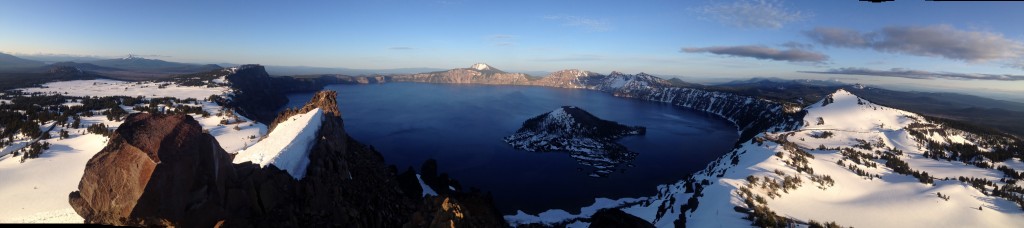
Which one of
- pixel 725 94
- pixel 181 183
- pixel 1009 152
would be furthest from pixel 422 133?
pixel 725 94

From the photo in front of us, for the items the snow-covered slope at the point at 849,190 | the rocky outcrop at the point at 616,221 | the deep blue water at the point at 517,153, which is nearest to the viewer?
the rocky outcrop at the point at 616,221

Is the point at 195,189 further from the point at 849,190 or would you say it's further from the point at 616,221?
the point at 849,190

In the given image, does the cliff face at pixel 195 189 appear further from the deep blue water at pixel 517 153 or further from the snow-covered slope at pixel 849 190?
the deep blue water at pixel 517 153

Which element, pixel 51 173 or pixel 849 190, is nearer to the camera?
pixel 51 173

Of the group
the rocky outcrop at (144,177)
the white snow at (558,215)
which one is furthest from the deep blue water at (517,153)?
the rocky outcrop at (144,177)

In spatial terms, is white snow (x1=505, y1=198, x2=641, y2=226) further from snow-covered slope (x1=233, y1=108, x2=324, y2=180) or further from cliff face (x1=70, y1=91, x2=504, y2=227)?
cliff face (x1=70, y1=91, x2=504, y2=227)

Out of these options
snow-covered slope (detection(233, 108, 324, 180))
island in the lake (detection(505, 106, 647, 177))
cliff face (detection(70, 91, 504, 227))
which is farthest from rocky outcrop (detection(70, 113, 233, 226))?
island in the lake (detection(505, 106, 647, 177))

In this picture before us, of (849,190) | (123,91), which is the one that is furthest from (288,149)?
(123,91)
